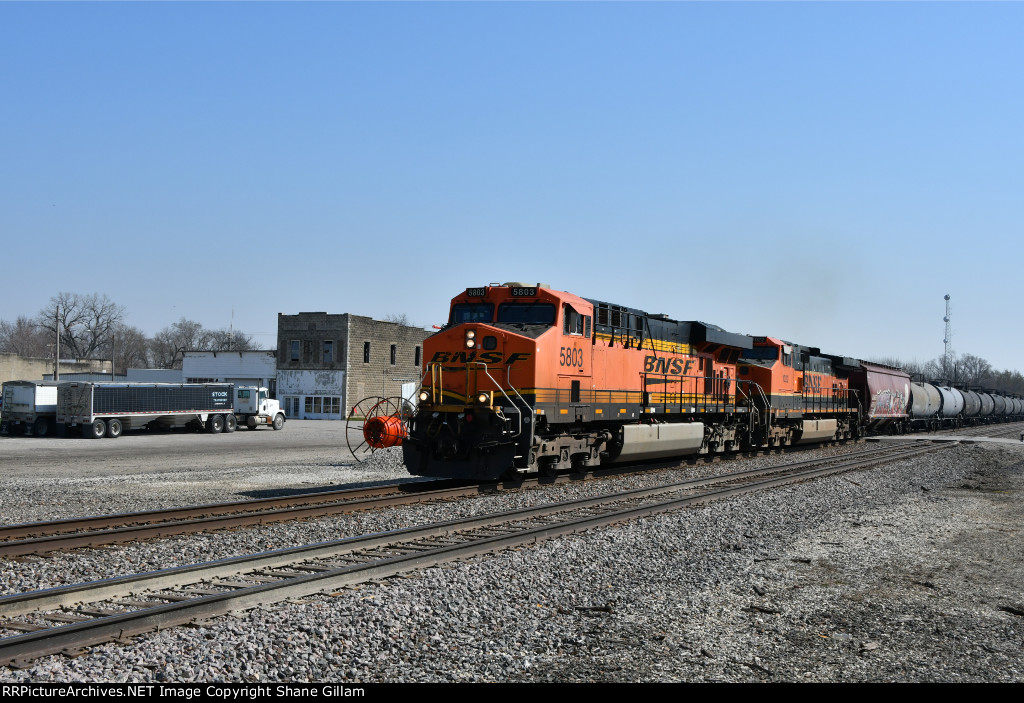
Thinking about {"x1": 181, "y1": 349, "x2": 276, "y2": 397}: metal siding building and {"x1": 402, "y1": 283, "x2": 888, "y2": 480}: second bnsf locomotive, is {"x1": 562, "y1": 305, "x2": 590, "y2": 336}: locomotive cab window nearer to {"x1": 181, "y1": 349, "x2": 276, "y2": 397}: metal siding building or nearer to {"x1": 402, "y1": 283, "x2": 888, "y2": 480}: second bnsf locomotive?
{"x1": 402, "y1": 283, "x2": 888, "y2": 480}: second bnsf locomotive

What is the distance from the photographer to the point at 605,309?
1808 centimetres

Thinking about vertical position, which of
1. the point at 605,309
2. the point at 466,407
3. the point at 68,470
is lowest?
the point at 68,470

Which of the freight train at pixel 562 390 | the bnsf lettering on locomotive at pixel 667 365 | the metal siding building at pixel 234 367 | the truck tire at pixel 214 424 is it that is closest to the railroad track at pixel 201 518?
the freight train at pixel 562 390

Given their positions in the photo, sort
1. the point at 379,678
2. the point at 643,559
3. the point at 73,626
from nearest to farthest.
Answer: the point at 379,678
the point at 73,626
the point at 643,559

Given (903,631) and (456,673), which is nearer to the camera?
(456,673)

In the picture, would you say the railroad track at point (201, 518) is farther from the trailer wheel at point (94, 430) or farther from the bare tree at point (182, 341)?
the bare tree at point (182, 341)

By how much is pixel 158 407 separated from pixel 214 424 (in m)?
3.23

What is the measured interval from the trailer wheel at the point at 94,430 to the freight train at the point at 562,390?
2525 centimetres

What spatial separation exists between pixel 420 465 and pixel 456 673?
34.2 feet

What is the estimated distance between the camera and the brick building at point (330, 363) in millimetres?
59031

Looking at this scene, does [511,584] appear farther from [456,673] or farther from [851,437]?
[851,437]

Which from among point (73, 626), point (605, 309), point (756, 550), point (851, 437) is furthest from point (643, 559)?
point (851, 437)

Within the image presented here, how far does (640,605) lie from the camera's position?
25.0 feet

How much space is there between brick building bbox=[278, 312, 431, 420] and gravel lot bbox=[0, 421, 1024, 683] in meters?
43.8
